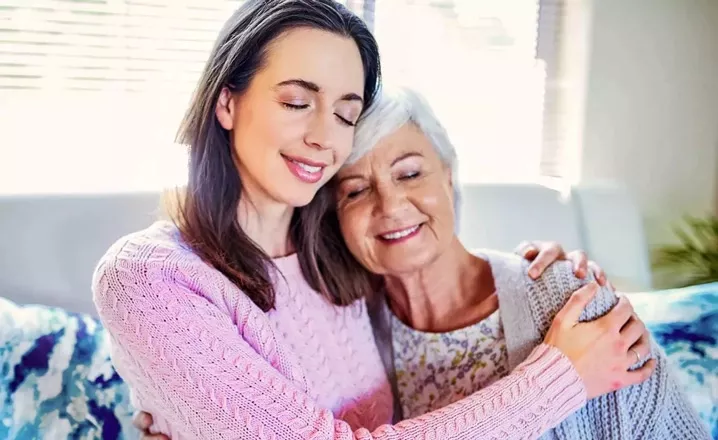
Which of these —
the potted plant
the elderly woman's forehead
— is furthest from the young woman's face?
the potted plant

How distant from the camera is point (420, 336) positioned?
132 cm

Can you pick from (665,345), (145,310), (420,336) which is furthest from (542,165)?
(145,310)

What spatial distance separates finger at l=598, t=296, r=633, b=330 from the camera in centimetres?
108

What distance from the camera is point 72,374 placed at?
4.34ft

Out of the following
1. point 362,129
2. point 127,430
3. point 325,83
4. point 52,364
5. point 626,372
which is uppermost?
point 325,83

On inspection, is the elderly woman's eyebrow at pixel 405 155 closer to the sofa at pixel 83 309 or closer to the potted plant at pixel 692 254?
the sofa at pixel 83 309

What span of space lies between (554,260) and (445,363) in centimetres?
31

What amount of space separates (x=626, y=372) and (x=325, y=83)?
0.72 metres

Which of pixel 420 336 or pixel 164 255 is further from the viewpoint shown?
pixel 420 336

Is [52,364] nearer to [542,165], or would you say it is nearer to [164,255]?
[164,255]

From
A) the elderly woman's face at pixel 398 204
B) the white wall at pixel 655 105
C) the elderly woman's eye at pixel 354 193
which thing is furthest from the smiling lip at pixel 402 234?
the white wall at pixel 655 105

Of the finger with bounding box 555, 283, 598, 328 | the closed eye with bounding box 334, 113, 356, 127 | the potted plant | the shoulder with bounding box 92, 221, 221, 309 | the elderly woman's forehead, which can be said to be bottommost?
the potted plant

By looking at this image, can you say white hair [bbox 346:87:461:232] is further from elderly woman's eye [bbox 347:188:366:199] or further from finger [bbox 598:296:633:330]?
finger [bbox 598:296:633:330]

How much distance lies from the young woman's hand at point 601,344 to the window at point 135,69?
3.00ft
